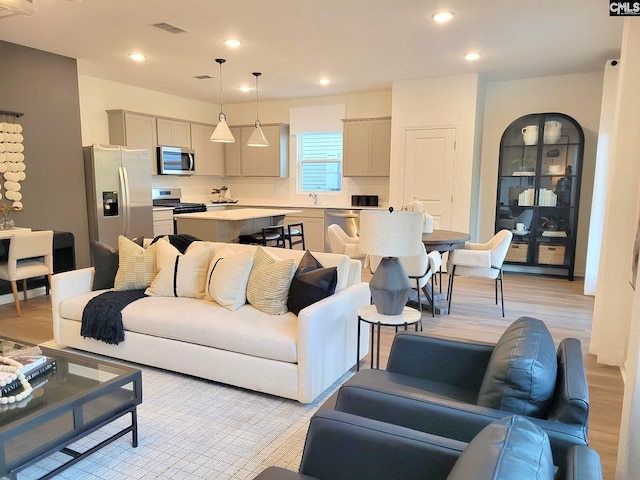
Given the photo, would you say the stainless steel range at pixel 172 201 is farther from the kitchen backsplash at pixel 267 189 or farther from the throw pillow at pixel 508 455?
the throw pillow at pixel 508 455

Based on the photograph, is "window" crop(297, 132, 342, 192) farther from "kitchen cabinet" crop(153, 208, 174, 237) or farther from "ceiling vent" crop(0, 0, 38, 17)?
"ceiling vent" crop(0, 0, 38, 17)

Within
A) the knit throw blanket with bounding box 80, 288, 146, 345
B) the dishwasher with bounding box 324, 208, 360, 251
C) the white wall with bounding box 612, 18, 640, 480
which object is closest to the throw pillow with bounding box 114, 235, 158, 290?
the knit throw blanket with bounding box 80, 288, 146, 345

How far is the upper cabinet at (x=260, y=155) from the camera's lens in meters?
8.01

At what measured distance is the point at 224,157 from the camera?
8.53 meters

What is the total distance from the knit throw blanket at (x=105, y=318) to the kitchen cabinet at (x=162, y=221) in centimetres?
362

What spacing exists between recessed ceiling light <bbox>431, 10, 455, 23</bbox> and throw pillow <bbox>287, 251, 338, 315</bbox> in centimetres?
252

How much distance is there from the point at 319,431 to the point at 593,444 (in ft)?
5.82

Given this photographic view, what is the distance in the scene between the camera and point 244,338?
2.66m

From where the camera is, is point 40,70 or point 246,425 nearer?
point 246,425

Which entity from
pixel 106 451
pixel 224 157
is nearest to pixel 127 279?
pixel 106 451

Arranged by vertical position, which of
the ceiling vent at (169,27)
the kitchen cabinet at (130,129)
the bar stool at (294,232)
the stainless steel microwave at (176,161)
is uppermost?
the ceiling vent at (169,27)

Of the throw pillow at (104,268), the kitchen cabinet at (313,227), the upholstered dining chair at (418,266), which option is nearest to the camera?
the throw pillow at (104,268)

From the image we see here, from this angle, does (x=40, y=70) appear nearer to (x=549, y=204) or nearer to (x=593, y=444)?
(x=593, y=444)

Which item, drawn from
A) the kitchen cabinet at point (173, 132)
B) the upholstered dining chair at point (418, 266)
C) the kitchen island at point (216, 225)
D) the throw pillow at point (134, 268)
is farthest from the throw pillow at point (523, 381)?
the kitchen cabinet at point (173, 132)
